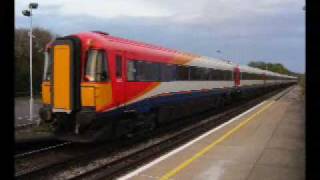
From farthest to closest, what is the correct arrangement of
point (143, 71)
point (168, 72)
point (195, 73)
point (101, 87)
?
point (195, 73), point (168, 72), point (143, 71), point (101, 87)

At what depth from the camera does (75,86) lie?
43.3ft

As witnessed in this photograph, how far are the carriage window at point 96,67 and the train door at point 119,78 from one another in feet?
1.65

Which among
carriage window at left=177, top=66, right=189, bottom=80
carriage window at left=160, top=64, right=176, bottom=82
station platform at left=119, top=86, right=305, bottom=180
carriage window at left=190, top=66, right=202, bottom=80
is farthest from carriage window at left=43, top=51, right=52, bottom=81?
carriage window at left=190, top=66, right=202, bottom=80

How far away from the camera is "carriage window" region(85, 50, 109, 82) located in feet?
43.3

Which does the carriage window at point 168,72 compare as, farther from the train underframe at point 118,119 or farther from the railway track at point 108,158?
the railway track at point 108,158

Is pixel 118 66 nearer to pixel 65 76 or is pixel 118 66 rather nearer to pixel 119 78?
pixel 119 78

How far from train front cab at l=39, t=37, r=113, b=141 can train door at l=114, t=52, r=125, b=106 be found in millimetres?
407

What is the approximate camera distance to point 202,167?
34.5 ft

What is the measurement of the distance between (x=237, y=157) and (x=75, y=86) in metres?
4.64

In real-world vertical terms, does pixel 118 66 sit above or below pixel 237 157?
above

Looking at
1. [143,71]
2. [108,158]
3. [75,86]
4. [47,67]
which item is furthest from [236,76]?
[108,158]
